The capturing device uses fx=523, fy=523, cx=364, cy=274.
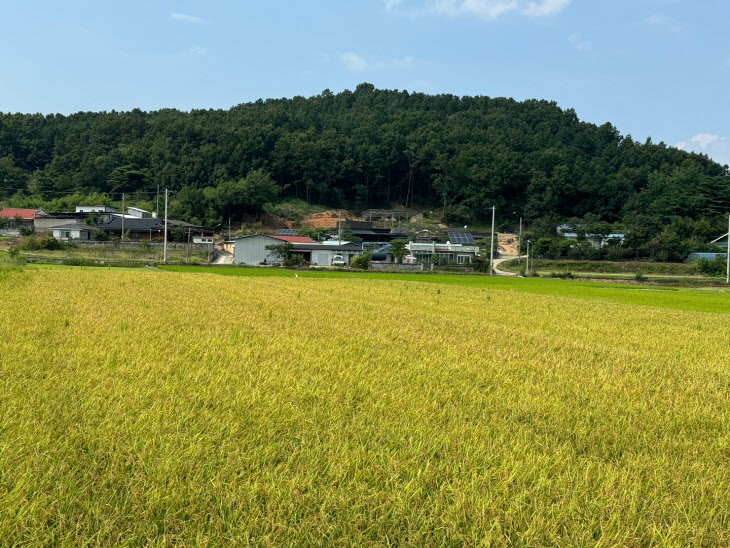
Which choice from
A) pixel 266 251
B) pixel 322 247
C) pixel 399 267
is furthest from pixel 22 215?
pixel 399 267

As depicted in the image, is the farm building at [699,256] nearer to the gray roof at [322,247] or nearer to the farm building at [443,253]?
the farm building at [443,253]

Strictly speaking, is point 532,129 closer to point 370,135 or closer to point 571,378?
point 370,135

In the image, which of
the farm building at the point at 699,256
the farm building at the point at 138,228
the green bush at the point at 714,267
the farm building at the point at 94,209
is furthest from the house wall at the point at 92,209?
the farm building at the point at 699,256

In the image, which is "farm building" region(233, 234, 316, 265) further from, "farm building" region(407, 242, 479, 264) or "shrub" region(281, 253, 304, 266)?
"farm building" region(407, 242, 479, 264)

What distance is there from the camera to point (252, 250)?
43969mm

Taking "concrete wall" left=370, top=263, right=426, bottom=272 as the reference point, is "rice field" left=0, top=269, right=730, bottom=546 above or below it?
below

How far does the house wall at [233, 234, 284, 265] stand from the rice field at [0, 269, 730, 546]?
37.1 metres

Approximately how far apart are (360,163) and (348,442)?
267 ft

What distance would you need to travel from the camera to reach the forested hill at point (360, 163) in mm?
70375

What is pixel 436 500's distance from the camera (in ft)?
8.18

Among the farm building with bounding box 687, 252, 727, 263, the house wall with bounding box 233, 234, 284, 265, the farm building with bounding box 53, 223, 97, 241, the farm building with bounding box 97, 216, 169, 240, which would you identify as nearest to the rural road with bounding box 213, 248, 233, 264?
the house wall with bounding box 233, 234, 284, 265

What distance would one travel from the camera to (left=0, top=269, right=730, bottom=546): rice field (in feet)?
7.59

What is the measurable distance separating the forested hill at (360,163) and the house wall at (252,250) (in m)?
18.3

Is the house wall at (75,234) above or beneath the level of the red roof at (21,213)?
beneath
